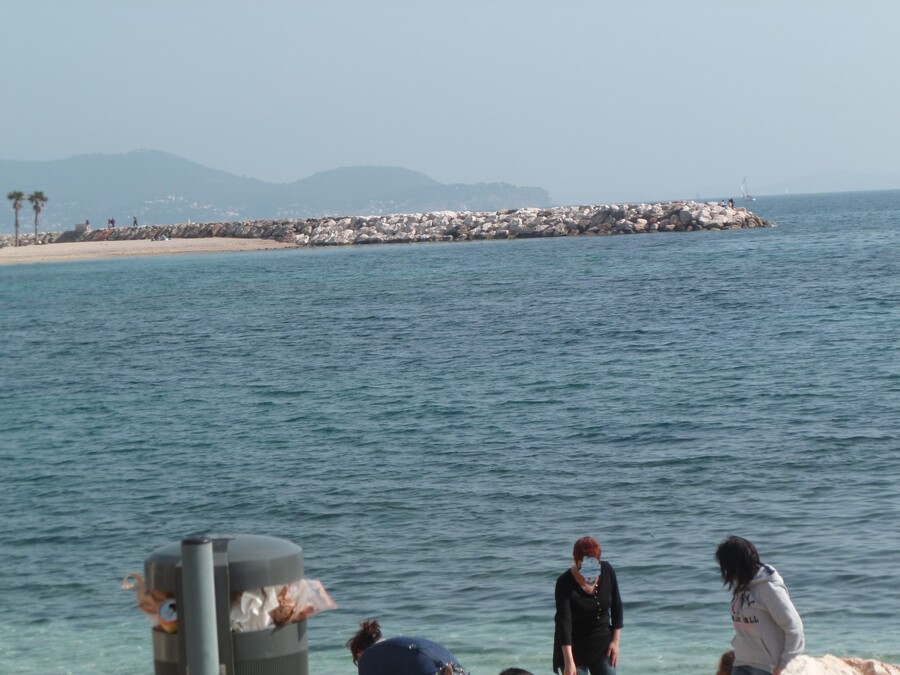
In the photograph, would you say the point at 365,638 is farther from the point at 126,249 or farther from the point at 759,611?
the point at 126,249

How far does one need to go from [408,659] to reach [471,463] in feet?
37.8

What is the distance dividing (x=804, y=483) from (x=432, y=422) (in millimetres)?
6973

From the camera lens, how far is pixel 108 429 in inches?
789

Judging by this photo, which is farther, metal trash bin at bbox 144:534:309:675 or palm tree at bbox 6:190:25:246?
palm tree at bbox 6:190:25:246

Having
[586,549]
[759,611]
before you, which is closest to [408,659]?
[586,549]

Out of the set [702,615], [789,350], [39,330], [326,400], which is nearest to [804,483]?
[702,615]

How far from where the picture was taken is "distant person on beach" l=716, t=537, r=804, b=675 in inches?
206

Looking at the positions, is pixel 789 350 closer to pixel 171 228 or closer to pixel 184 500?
pixel 184 500

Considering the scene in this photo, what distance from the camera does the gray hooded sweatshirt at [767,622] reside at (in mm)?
5246

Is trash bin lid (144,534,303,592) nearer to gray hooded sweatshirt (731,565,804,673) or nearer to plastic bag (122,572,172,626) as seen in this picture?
plastic bag (122,572,172,626)

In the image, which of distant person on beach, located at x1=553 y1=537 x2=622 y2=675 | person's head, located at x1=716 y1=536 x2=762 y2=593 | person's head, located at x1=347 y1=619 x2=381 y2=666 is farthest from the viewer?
distant person on beach, located at x1=553 y1=537 x2=622 y2=675

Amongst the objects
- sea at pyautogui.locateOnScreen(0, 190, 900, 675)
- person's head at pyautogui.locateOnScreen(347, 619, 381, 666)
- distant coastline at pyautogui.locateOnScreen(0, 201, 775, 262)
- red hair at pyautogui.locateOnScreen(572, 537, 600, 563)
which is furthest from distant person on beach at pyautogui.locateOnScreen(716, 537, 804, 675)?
distant coastline at pyautogui.locateOnScreen(0, 201, 775, 262)

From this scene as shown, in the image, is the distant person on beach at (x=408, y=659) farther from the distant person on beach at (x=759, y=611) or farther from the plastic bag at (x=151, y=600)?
the distant person on beach at (x=759, y=611)

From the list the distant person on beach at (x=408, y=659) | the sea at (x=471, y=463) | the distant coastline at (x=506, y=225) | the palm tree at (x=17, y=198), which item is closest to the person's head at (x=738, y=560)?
the distant person on beach at (x=408, y=659)
